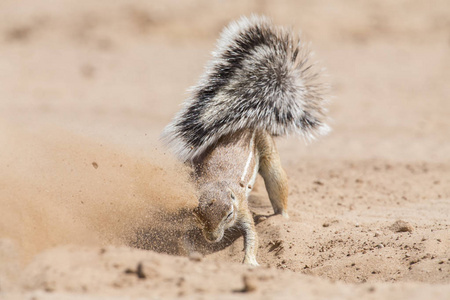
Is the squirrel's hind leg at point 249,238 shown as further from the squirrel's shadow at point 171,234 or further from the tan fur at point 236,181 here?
the squirrel's shadow at point 171,234

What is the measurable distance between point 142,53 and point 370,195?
12.4 meters

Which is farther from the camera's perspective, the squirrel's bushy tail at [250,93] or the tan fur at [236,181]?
the squirrel's bushy tail at [250,93]

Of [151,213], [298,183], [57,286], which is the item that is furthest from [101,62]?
[57,286]

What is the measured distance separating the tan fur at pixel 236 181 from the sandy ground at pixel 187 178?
224 mm

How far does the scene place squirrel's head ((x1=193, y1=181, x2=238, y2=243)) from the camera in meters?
5.88

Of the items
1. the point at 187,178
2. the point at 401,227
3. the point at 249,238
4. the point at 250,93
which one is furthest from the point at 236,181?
the point at 401,227

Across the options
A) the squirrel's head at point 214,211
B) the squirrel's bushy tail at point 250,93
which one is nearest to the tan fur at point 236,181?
the squirrel's head at point 214,211

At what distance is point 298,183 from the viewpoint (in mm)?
8562

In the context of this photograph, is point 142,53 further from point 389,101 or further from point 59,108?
point 389,101

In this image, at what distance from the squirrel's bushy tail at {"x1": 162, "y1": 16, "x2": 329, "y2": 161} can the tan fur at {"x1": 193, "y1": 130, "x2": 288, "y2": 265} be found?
0.15 m

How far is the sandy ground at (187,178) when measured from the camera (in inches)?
172

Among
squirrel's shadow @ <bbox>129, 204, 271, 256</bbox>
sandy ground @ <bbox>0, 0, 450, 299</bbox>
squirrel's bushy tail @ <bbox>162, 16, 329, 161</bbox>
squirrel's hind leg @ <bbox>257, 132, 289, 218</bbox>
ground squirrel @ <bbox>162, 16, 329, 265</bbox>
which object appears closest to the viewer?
sandy ground @ <bbox>0, 0, 450, 299</bbox>

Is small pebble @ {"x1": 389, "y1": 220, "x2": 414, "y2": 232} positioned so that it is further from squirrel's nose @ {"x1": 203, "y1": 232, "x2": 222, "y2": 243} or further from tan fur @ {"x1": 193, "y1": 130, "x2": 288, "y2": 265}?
squirrel's nose @ {"x1": 203, "y1": 232, "x2": 222, "y2": 243}

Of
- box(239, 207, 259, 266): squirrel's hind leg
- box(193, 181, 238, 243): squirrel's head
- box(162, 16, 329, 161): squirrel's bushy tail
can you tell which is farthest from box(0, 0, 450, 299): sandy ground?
box(162, 16, 329, 161): squirrel's bushy tail
